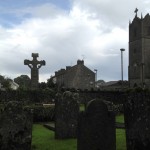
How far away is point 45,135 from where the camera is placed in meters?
17.9

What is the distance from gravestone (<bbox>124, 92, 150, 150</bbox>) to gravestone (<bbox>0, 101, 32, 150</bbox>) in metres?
3.07

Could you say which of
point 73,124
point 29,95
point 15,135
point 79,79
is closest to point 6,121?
point 15,135

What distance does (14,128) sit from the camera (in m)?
12.1

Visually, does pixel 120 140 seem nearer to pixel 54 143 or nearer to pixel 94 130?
pixel 54 143

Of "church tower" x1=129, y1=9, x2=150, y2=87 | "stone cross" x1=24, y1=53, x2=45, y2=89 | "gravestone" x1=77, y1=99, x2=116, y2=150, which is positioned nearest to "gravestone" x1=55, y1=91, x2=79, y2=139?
"gravestone" x1=77, y1=99, x2=116, y2=150

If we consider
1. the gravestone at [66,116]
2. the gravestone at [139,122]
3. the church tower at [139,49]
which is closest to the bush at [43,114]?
the gravestone at [66,116]

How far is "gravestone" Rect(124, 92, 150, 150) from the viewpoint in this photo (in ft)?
38.0

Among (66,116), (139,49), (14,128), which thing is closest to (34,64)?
(66,116)

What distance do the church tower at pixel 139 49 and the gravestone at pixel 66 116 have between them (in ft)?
284

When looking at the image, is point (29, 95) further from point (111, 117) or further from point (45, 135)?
point (111, 117)

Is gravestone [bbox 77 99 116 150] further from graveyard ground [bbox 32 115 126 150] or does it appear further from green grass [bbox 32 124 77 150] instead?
green grass [bbox 32 124 77 150]

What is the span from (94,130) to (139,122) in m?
1.35

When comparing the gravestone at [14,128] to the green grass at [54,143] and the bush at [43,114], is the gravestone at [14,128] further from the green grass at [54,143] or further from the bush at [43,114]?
the bush at [43,114]

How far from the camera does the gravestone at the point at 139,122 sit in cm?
1159
